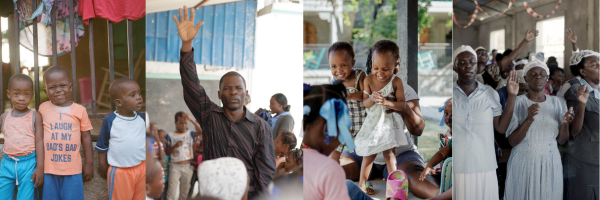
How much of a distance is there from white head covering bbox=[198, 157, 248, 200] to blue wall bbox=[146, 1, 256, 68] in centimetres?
67

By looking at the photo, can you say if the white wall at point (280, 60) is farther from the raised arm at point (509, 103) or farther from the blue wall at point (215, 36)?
the raised arm at point (509, 103)

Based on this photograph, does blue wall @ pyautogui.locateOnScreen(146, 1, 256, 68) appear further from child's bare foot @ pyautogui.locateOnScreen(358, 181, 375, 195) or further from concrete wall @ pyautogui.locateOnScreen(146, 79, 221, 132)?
child's bare foot @ pyautogui.locateOnScreen(358, 181, 375, 195)

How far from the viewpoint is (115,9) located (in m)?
3.12

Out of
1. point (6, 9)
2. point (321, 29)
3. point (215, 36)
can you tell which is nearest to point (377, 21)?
point (321, 29)

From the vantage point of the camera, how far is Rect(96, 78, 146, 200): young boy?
3014mm

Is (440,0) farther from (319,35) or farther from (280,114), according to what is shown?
(280,114)

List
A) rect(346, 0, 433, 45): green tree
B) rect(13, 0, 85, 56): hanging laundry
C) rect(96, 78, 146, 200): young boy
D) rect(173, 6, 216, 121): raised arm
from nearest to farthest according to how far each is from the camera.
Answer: rect(173, 6, 216, 121): raised arm → rect(96, 78, 146, 200): young boy → rect(13, 0, 85, 56): hanging laundry → rect(346, 0, 433, 45): green tree

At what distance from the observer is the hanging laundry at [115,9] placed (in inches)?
122

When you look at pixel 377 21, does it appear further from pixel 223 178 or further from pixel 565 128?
pixel 223 178

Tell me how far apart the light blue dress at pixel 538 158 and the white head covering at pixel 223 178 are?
1984 millimetres

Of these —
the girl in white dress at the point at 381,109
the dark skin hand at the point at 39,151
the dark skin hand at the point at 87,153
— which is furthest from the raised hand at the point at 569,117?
the dark skin hand at the point at 39,151

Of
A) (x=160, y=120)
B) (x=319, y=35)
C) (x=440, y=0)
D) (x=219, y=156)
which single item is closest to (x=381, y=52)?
(x=319, y=35)

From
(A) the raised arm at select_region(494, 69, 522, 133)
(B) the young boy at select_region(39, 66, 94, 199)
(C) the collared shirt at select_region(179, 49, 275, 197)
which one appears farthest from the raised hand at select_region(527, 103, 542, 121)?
(B) the young boy at select_region(39, 66, 94, 199)

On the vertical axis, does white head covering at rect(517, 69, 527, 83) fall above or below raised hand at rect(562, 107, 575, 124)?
above
